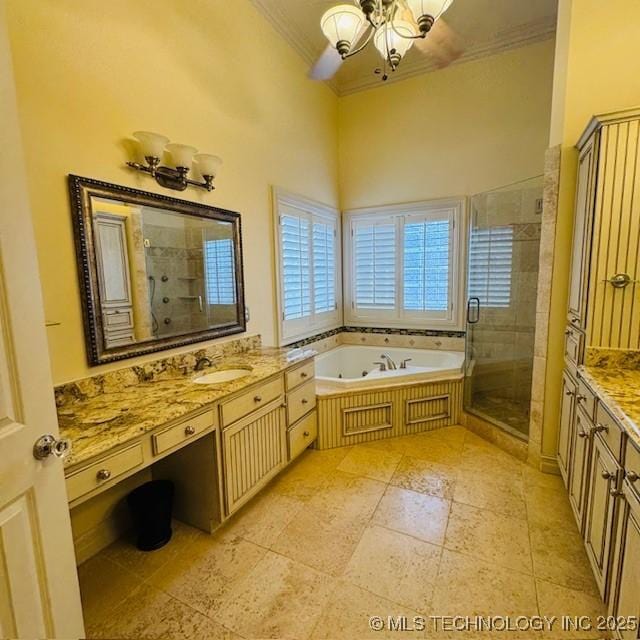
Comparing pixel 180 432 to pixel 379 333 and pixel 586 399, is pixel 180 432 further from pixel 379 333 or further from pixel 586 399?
pixel 379 333

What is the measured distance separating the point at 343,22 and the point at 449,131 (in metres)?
2.30

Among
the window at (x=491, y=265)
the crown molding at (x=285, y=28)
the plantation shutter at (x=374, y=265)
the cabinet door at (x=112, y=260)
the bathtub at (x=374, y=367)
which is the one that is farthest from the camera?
the plantation shutter at (x=374, y=265)

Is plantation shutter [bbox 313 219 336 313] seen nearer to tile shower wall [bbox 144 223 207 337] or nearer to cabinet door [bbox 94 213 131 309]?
tile shower wall [bbox 144 223 207 337]

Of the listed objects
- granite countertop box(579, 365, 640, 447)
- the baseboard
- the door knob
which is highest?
the door knob

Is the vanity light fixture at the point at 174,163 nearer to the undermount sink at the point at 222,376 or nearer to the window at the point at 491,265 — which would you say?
the undermount sink at the point at 222,376

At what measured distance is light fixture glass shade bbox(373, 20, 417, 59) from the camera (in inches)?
62.7

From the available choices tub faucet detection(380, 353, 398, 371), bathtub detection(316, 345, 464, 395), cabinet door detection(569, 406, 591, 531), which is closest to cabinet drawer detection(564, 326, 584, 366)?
cabinet door detection(569, 406, 591, 531)

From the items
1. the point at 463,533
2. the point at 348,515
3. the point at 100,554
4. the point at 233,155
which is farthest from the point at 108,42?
the point at 463,533

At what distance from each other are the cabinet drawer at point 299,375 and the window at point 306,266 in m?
0.61

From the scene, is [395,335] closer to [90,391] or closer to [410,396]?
[410,396]

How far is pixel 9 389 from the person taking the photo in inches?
34.7

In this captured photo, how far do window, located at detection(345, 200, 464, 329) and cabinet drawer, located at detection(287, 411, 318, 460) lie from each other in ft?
5.60

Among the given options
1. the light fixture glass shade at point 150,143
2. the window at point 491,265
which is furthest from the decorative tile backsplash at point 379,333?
the light fixture glass shade at point 150,143

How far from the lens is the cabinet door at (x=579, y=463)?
5.18ft
